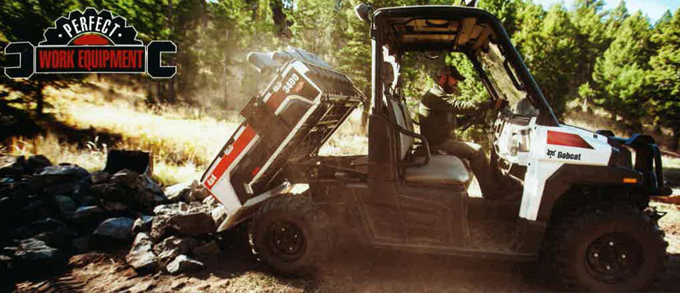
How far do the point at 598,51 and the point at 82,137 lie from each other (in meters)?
45.0

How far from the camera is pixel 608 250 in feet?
10.4

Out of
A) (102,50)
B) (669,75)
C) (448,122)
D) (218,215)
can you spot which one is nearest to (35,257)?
(218,215)

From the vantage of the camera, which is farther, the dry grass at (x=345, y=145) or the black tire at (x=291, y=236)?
the dry grass at (x=345, y=145)

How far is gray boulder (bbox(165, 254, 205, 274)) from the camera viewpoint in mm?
3734

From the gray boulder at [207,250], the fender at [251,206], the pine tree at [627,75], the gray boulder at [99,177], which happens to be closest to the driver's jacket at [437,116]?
the fender at [251,206]

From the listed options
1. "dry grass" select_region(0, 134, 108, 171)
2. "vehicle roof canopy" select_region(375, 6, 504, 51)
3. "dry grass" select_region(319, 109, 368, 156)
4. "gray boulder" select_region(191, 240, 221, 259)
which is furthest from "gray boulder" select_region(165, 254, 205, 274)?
"dry grass" select_region(319, 109, 368, 156)

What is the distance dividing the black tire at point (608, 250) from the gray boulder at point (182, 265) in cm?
342

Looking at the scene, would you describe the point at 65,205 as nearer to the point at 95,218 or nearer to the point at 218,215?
the point at 95,218

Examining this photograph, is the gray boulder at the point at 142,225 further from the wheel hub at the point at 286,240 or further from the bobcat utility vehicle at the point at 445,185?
the wheel hub at the point at 286,240

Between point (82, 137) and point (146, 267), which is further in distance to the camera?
point (82, 137)

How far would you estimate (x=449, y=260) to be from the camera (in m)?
3.98

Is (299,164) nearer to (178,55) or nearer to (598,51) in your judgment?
(178,55)

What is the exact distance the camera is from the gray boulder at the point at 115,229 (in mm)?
4352

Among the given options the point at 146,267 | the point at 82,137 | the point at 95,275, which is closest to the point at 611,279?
A: the point at 146,267
